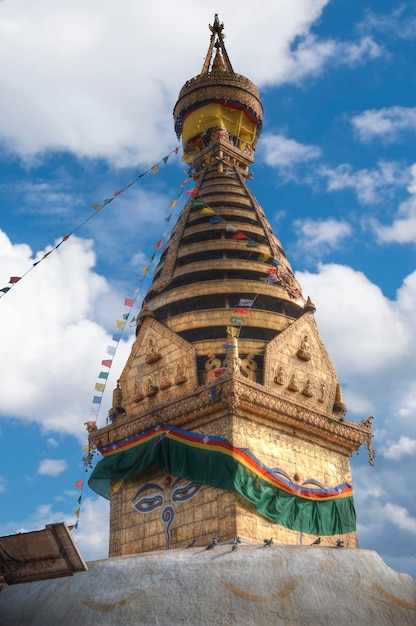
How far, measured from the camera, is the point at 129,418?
23.2 meters

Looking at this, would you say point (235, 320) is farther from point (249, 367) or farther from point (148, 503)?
point (148, 503)

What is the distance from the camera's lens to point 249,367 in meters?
22.6

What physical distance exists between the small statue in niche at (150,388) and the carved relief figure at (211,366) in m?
1.84

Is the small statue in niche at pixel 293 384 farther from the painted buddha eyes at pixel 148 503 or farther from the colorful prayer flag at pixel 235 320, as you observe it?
the painted buddha eyes at pixel 148 503

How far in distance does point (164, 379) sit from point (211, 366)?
1658 mm

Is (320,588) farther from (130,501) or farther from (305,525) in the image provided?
(130,501)

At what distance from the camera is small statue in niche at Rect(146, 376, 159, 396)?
23.3 meters

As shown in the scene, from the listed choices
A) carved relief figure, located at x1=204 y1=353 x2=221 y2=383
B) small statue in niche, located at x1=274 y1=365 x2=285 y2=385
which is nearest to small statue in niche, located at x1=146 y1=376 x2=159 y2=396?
carved relief figure, located at x1=204 y1=353 x2=221 y2=383

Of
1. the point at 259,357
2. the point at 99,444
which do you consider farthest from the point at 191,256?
the point at 99,444

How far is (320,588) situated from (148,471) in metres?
11.5

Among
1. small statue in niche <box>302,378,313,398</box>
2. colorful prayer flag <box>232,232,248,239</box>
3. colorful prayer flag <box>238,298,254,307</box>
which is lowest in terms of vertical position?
small statue in niche <box>302,378,313,398</box>

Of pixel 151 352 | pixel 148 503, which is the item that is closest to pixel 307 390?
pixel 151 352

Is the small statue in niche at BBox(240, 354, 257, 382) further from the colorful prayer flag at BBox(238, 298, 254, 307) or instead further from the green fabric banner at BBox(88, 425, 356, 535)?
the green fabric banner at BBox(88, 425, 356, 535)

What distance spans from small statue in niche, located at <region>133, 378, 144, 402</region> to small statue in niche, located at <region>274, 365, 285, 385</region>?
4.07 meters
